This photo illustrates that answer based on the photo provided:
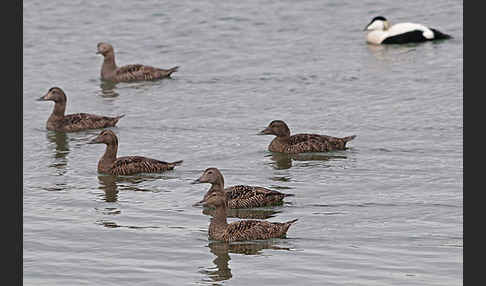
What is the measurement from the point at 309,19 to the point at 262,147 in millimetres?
13992

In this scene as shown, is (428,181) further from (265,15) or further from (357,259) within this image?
(265,15)

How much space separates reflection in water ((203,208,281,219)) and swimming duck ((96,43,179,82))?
1064 cm

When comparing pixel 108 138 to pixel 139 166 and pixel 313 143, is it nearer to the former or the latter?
pixel 139 166

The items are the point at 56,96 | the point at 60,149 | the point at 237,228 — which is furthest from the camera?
the point at 56,96

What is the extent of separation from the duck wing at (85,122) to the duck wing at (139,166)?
351cm

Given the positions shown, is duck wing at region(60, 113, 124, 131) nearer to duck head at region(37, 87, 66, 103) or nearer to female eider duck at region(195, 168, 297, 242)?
duck head at region(37, 87, 66, 103)

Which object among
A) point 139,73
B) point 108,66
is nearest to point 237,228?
point 139,73

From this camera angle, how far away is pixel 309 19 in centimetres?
3416

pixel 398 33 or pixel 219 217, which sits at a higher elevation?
pixel 398 33

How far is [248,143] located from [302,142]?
1.04 metres

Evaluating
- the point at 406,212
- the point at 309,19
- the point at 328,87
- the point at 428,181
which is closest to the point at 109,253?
the point at 406,212

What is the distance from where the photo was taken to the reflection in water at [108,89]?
85.6 ft

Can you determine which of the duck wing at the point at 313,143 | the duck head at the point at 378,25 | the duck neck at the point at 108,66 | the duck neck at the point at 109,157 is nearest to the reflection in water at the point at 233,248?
the duck neck at the point at 109,157

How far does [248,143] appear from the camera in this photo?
20703mm
